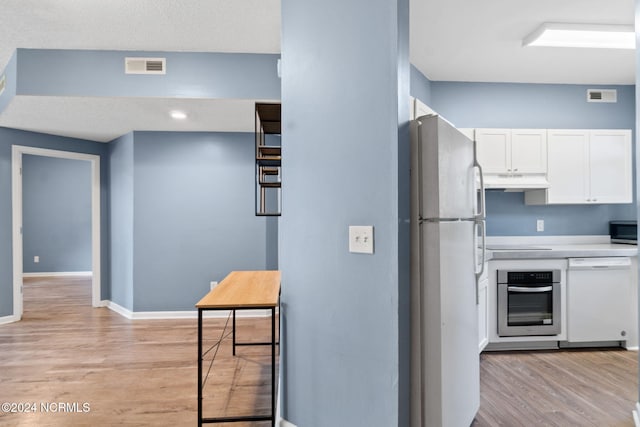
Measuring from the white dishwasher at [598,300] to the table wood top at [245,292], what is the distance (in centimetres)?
268

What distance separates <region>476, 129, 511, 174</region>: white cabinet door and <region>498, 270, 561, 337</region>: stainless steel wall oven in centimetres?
106

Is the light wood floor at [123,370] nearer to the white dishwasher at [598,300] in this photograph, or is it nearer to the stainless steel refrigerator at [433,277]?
the stainless steel refrigerator at [433,277]

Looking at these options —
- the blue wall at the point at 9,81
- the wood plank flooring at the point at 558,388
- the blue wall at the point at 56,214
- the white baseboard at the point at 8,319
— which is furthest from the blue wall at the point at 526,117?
the blue wall at the point at 56,214

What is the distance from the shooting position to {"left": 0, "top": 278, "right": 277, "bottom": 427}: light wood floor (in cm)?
227

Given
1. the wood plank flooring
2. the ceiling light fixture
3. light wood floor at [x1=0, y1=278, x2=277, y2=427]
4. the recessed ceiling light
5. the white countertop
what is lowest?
light wood floor at [x1=0, y1=278, x2=277, y2=427]

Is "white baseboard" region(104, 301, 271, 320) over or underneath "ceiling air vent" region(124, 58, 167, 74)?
underneath

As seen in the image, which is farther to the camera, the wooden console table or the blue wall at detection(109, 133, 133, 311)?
the blue wall at detection(109, 133, 133, 311)

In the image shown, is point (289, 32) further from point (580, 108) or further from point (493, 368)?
point (580, 108)

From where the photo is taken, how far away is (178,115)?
3777mm

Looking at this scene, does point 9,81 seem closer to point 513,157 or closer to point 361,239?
point 361,239

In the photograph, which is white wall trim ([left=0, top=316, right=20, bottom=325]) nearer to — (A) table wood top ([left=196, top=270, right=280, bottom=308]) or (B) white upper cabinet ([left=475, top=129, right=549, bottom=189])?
(A) table wood top ([left=196, top=270, right=280, bottom=308])

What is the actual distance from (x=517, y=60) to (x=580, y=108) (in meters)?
1.18

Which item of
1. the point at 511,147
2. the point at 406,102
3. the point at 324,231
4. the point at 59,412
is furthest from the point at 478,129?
the point at 59,412

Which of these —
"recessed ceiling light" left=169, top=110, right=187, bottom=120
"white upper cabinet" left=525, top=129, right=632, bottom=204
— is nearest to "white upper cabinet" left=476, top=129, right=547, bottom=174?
"white upper cabinet" left=525, top=129, right=632, bottom=204
